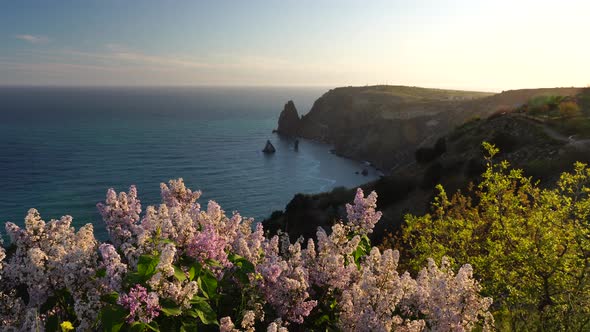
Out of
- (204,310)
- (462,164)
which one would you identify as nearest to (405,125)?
(462,164)

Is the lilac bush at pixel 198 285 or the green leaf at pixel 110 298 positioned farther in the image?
the green leaf at pixel 110 298

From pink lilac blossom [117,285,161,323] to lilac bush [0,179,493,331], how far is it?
1cm

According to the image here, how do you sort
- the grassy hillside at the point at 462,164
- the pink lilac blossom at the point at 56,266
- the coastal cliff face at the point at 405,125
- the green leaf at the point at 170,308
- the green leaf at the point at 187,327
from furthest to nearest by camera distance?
the coastal cliff face at the point at 405,125 < the grassy hillside at the point at 462,164 < the pink lilac blossom at the point at 56,266 < the green leaf at the point at 187,327 < the green leaf at the point at 170,308

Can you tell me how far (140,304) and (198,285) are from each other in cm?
98

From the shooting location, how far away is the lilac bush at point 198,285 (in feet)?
17.1

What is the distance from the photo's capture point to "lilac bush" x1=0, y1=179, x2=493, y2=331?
5.23 m

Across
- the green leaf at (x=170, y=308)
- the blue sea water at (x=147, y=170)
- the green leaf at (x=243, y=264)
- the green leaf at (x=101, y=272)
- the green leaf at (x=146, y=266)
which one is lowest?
the blue sea water at (x=147, y=170)

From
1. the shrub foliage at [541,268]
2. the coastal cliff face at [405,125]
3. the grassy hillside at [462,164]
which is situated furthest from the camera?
the coastal cliff face at [405,125]

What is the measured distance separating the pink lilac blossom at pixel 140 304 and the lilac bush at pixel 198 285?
0.04 ft

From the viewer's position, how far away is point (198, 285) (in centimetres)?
570

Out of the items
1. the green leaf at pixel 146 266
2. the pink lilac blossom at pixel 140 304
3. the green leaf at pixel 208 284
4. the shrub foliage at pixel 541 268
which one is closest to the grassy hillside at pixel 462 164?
the shrub foliage at pixel 541 268

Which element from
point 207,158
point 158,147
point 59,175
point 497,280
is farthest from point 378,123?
point 497,280

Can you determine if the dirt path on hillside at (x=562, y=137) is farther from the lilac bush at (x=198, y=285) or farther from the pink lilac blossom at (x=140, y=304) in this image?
the pink lilac blossom at (x=140, y=304)

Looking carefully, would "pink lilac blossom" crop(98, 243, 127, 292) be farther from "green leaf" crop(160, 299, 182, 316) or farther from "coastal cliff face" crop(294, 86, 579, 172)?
"coastal cliff face" crop(294, 86, 579, 172)
